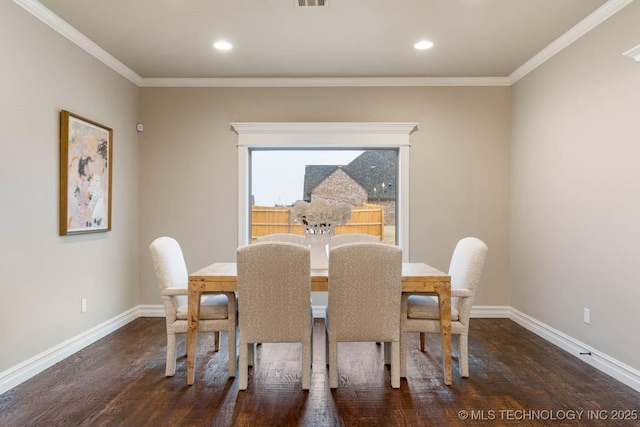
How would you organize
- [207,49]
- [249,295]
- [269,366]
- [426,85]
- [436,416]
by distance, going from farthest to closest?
[426,85] < [207,49] < [269,366] < [249,295] < [436,416]

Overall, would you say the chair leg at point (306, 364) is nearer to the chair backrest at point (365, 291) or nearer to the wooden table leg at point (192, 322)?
the chair backrest at point (365, 291)

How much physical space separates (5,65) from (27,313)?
168 cm

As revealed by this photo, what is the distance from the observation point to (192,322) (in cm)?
259

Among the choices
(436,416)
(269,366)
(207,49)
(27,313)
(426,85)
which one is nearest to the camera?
(436,416)

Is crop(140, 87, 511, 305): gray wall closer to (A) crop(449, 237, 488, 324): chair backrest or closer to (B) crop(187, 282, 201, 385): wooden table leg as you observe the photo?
(A) crop(449, 237, 488, 324): chair backrest

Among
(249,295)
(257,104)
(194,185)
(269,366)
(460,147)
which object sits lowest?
(269,366)

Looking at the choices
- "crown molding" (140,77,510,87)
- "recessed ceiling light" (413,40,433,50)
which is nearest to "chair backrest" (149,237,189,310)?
"crown molding" (140,77,510,87)

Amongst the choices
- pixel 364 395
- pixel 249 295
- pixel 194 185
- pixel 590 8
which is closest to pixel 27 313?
pixel 249 295

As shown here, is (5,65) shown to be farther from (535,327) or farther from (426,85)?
(535,327)

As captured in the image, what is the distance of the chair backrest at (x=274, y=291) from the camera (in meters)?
2.38

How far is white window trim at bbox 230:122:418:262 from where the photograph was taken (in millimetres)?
4277

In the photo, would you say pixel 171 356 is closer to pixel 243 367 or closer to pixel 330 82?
pixel 243 367

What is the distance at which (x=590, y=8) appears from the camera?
111 inches

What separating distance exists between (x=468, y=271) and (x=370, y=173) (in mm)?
2023
